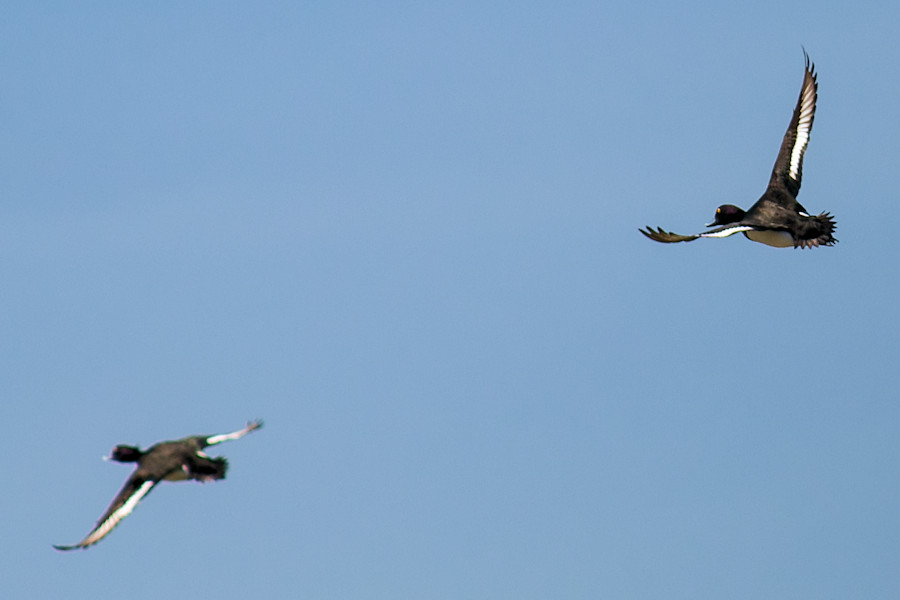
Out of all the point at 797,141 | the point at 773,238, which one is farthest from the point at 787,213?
the point at 797,141

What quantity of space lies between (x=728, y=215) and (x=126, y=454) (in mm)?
17310

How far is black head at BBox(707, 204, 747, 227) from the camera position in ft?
136

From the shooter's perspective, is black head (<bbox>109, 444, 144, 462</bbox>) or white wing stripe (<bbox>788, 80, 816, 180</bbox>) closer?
black head (<bbox>109, 444, 144, 462</bbox>)

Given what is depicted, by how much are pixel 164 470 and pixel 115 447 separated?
2014mm

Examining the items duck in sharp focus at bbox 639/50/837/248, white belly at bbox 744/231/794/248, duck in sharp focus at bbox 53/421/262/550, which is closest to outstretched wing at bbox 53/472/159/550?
duck in sharp focus at bbox 53/421/262/550

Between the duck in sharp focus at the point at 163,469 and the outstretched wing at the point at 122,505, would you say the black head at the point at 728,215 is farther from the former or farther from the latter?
the outstretched wing at the point at 122,505

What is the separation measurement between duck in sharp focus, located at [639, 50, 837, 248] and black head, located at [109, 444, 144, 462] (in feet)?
39.5

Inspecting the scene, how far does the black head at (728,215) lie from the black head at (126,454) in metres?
16.6

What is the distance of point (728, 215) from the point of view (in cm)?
4147

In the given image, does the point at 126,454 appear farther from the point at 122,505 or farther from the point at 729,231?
the point at 729,231

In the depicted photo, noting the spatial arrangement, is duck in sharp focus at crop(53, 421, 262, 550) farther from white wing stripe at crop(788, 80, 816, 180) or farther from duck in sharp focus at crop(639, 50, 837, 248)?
white wing stripe at crop(788, 80, 816, 180)

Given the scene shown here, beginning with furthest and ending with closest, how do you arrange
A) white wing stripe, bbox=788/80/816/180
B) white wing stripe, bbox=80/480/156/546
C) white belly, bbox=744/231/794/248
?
white wing stripe, bbox=788/80/816/180 < white belly, bbox=744/231/794/248 < white wing stripe, bbox=80/480/156/546

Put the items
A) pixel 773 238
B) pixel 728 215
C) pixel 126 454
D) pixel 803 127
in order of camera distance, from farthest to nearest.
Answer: pixel 803 127
pixel 728 215
pixel 773 238
pixel 126 454

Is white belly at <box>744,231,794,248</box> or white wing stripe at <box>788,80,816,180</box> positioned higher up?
white wing stripe at <box>788,80,816,180</box>
